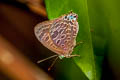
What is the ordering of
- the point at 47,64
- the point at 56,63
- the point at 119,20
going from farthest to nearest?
the point at 47,64, the point at 56,63, the point at 119,20

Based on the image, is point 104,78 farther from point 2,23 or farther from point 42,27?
point 2,23

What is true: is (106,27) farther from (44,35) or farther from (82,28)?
(44,35)

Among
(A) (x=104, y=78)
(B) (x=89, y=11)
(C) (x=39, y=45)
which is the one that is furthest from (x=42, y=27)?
(C) (x=39, y=45)

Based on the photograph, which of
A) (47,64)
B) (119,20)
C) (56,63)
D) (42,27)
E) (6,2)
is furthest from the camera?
(6,2)

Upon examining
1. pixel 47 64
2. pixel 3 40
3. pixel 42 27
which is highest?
pixel 42 27

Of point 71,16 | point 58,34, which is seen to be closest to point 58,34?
point 58,34

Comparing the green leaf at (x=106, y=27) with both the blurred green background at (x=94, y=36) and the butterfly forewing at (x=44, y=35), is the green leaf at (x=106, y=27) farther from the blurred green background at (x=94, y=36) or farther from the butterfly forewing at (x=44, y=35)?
the butterfly forewing at (x=44, y=35)

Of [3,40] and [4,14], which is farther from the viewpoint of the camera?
[4,14]

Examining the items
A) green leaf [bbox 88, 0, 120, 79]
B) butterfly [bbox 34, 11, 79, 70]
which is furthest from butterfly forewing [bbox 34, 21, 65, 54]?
green leaf [bbox 88, 0, 120, 79]
